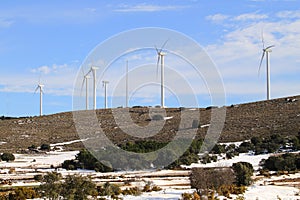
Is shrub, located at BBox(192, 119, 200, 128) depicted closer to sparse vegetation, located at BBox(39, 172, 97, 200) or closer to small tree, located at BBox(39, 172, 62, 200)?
sparse vegetation, located at BBox(39, 172, 97, 200)

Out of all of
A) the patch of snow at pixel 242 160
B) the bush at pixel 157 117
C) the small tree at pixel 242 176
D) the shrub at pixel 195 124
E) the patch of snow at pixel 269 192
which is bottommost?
A: the patch of snow at pixel 269 192

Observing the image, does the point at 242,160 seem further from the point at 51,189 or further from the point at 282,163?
the point at 51,189

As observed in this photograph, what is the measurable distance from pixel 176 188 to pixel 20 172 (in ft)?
72.2

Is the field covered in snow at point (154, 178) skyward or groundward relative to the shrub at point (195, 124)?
groundward

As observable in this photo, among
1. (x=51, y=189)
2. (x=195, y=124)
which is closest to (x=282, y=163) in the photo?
(x=51, y=189)

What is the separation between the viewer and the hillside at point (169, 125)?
86.4m

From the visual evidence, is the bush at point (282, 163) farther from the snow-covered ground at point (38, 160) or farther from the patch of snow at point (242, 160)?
the snow-covered ground at point (38, 160)

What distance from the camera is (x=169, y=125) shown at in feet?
334

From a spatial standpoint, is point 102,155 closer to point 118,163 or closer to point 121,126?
point 118,163

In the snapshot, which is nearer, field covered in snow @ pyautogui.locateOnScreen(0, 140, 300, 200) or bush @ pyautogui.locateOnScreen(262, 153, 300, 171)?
field covered in snow @ pyautogui.locateOnScreen(0, 140, 300, 200)

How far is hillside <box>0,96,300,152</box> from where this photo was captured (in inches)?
3402

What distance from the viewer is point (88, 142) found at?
89000 millimetres

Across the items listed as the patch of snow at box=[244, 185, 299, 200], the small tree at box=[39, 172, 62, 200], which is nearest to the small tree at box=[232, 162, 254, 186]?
the patch of snow at box=[244, 185, 299, 200]

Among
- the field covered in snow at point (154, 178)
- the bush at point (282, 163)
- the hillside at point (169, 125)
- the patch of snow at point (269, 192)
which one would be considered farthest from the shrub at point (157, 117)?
the patch of snow at point (269, 192)
